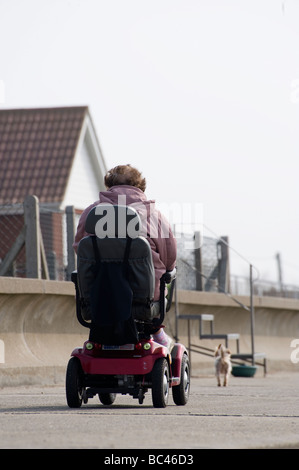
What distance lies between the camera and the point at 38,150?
32.5 m

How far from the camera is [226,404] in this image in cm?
900

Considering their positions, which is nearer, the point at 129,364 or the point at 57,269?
the point at 129,364

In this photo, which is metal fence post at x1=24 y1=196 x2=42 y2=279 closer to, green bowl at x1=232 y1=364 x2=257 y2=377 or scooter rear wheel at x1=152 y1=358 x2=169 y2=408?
scooter rear wheel at x1=152 y1=358 x2=169 y2=408

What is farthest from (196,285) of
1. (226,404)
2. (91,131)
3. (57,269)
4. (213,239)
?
(91,131)

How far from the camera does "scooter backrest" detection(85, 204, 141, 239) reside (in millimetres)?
7926

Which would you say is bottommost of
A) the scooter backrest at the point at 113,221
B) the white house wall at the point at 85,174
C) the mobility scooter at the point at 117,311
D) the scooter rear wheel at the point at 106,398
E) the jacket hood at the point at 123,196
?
the scooter rear wheel at the point at 106,398

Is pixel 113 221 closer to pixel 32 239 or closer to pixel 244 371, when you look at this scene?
pixel 32 239

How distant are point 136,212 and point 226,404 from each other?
77.9 inches

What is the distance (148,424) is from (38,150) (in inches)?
1041

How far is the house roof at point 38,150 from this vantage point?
31.3m

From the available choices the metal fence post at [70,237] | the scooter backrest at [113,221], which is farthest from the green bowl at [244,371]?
the scooter backrest at [113,221]

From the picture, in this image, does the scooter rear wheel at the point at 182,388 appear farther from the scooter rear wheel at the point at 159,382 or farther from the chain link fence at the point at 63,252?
the chain link fence at the point at 63,252
